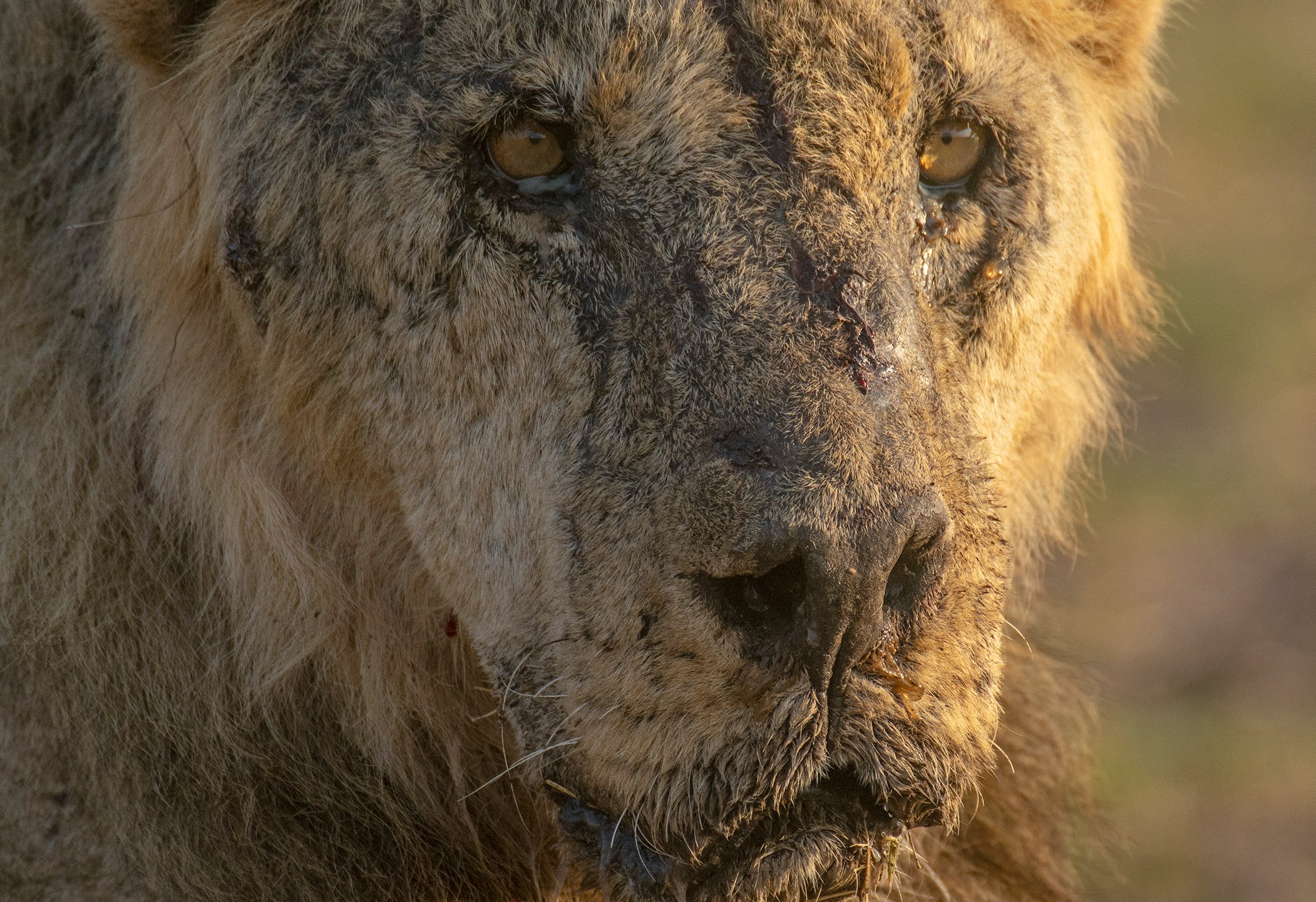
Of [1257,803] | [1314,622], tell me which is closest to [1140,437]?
[1314,622]

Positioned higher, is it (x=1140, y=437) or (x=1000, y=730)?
(x=1000, y=730)

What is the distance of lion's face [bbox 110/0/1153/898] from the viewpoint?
1.83 metres

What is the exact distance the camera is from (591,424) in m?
2.02

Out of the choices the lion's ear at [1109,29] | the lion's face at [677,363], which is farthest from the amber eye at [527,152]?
the lion's ear at [1109,29]

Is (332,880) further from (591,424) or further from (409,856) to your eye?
(591,424)

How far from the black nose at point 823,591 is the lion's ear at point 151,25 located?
1.26 meters

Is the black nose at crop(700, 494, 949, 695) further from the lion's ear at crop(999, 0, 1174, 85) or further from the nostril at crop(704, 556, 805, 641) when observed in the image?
the lion's ear at crop(999, 0, 1174, 85)

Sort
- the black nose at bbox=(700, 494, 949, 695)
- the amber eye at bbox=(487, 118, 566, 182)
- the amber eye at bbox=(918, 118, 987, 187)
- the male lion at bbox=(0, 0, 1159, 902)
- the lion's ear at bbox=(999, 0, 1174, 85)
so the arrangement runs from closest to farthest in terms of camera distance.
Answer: the black nose at bbox=(700, 494, 949, 695), the male lion at bbox=(0, 0, 1159, 902), the amber eye at bbox=(487, 118, 566, 182), the amber eye at bbox=(918, 118, 987, 187), the lion's ear at bbox=(999, 0, 1174, 85)

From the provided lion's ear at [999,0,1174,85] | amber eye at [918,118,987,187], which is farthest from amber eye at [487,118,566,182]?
lion's ear at [999,0,1174,85]

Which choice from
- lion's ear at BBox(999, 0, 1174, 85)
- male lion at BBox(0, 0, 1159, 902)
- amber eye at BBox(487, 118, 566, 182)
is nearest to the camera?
male lion at BBox(0, 0, 1159, 902)

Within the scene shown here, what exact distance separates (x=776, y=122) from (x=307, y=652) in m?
1.14

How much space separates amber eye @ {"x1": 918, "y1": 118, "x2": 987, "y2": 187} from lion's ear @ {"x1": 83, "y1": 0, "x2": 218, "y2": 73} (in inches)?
44.4

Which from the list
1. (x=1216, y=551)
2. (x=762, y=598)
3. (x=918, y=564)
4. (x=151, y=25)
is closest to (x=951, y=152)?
(x=918, y=564)

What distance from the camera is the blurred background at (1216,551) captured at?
14.9 feet
